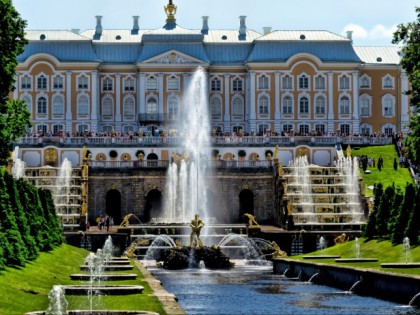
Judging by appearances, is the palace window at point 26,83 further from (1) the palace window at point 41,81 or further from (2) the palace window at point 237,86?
(2) the palace window at point 237,86

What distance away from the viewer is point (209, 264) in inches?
2135

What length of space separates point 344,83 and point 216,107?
12365mm

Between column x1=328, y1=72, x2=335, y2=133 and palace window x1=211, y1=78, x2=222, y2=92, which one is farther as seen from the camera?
palace window x1=211, y1=78, x2=222, y2=92

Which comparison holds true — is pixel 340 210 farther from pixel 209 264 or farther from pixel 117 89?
pixel 117 89

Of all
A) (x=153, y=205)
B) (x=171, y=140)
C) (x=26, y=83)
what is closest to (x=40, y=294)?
(x=153, y=205)

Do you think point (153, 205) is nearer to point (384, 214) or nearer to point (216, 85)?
point (216, 85)

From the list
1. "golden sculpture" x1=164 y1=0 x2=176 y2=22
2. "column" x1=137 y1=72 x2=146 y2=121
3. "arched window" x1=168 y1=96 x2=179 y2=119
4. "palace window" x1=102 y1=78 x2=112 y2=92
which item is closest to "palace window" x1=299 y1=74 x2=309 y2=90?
"arched window" x1=168 y1=96 x2=179 y2=119

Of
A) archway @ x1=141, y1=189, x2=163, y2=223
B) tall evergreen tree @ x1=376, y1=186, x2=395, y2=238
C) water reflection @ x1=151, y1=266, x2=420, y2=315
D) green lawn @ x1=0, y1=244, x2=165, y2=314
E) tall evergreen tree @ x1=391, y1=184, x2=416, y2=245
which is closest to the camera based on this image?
green lawn @ x1=0, y1=244, x2=165, y2=314

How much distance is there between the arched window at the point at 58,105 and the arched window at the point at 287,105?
20.8 metres

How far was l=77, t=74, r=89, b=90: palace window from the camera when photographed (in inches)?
4247

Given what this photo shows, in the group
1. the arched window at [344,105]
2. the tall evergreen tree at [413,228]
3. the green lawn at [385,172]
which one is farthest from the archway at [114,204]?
the tall evergreen tree at [413,228]

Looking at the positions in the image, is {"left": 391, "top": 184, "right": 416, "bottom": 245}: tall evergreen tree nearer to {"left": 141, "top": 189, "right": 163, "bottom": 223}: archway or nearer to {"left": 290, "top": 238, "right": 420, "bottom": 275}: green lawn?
{"left": 290, "top": 238, "right": 420, "bottom": 275}: green lawn

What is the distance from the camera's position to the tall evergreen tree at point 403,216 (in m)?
45.1

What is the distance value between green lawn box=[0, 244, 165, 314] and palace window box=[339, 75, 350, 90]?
74.2 meters
